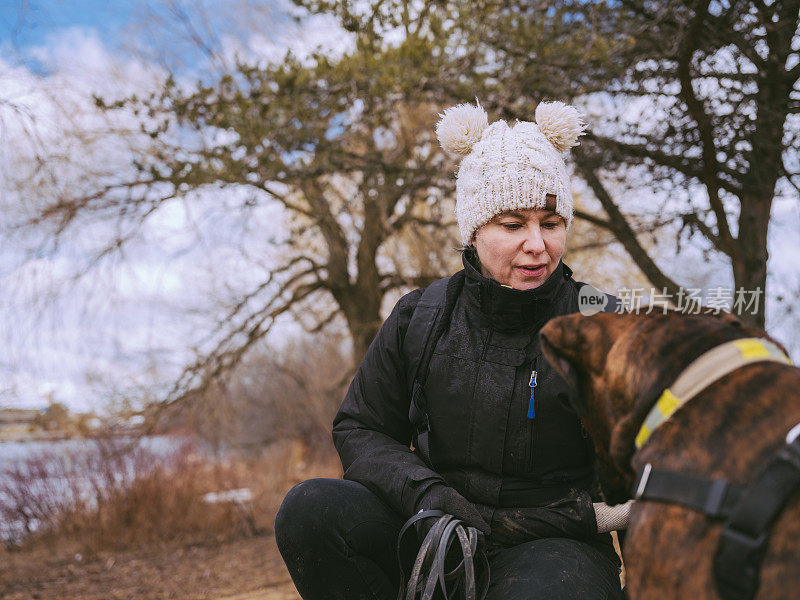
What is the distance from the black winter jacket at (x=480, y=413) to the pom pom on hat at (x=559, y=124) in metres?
0.53

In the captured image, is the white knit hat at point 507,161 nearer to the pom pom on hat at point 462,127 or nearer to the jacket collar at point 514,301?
the pom pom on hat at point 462,127

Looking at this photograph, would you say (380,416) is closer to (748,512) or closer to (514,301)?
(514,301)

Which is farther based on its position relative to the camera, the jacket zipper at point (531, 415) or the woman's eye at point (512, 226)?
the woman's eye at point (512, 226)

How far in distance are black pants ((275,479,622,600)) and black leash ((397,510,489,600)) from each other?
0.08 metres

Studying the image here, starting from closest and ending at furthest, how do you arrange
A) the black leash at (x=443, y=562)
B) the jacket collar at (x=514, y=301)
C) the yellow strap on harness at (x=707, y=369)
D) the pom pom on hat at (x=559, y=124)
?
the yellow strap on harness at (x=707, y=369)
the black leash at (x=443, y=562)
the jacket collar at (x=514, y=301)
the pom pom on hat at (x=559, y=124)

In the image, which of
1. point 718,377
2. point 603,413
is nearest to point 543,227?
point 603,413

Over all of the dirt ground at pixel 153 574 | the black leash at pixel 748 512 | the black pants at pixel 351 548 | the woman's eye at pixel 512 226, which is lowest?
A: the dirt ground at pixel 153 574

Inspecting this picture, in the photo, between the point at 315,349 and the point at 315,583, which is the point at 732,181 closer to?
the point at 315,583

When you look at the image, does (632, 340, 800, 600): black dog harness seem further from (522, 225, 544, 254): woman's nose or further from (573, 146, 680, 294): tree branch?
(573, 146, 680, 294): tree branch

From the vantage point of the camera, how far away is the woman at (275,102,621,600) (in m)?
2.23

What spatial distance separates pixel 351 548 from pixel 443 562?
1.28ft

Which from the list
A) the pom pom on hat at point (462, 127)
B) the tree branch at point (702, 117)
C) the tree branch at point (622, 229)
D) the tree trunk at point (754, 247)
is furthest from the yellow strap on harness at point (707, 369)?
the tree branch at point (622, 229)

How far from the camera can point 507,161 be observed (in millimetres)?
2537

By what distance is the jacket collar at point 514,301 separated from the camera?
2381mm
